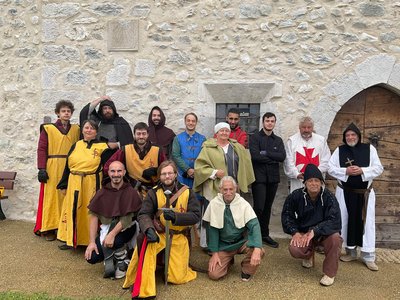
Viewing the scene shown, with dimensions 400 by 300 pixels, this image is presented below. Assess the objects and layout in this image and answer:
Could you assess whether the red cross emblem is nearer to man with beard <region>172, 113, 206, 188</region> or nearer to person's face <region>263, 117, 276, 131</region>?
person's face <region>263, 117, 276, 131</region>

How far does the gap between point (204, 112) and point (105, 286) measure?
2445mm

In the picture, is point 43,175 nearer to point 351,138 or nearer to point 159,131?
point 159,131

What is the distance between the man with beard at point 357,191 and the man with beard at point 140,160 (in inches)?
74.6

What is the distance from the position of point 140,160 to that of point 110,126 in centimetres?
86

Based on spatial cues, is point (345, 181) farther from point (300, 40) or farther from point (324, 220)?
point (300, 40)

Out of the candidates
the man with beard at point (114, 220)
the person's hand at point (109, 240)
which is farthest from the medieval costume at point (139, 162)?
the person's hand at point (109, 240)

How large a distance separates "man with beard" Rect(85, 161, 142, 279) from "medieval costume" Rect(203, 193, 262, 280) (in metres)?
0.73

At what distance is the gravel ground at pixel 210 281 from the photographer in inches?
118

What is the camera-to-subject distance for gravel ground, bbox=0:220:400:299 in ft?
9.82

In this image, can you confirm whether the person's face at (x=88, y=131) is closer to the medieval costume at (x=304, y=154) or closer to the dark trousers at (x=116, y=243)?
the dark trousers at (x=116, y=243)

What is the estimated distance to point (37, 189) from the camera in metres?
4.92

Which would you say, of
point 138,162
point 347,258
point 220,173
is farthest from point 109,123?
point 347,258

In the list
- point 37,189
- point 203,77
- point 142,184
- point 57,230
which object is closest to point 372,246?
point 142,184

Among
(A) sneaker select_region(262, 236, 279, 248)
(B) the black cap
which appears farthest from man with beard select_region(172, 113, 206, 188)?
(B) the black cap
